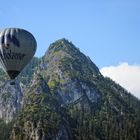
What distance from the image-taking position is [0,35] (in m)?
98.8

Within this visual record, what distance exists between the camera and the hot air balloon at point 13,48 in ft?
321

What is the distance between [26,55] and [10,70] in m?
3.92

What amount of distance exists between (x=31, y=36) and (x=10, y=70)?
23.9 ft

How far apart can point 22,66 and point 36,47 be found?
4.91 meters

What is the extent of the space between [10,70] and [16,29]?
7362 mm

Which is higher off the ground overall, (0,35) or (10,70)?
(0,35)

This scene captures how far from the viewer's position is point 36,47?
102 meters

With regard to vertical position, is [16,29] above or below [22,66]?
above

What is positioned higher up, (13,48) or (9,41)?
(9,41)

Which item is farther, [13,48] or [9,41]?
[13,48]

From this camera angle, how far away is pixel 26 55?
325ft

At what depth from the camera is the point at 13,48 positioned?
9819 cm

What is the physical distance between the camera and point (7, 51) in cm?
9819

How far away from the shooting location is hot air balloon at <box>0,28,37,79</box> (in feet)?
321
